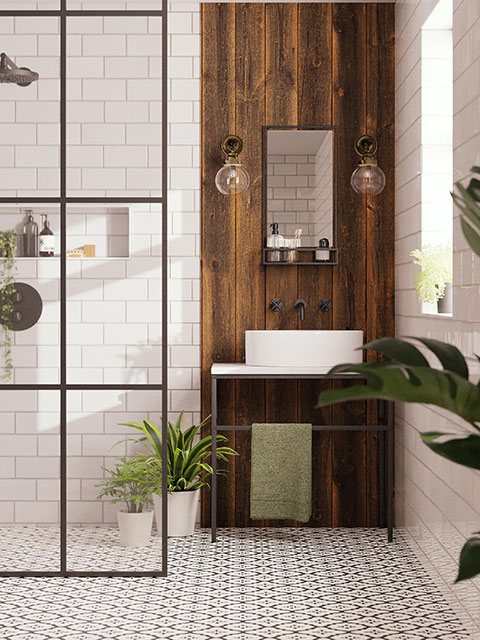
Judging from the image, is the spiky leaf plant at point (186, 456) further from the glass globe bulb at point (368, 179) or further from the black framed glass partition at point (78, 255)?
the glass globe bulb at point (368, 179)

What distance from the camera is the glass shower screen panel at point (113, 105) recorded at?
3.44 meters

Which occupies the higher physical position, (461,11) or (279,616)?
(461,11)

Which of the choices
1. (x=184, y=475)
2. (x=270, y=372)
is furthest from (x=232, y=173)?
(x=184, y=475)

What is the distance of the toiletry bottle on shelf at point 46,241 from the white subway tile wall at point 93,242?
4 cm

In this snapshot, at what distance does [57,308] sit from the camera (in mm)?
3484

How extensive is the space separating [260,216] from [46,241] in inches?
58.6

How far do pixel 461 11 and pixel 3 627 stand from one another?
2956 mm

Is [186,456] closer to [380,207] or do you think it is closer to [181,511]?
[181,511]

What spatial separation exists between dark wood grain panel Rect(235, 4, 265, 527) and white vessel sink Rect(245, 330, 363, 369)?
388 millimetres

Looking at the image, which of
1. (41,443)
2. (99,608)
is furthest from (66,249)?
(99,608)

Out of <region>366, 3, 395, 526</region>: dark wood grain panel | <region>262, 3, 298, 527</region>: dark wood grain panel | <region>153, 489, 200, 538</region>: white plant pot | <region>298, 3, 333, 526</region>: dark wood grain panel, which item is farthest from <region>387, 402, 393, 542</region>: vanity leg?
<region>153, 489, 200, 538</region>: white plant pot

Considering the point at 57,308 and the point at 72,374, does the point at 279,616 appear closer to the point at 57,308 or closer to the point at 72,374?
the point at 72,374

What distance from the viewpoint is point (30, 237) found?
345 centimetres

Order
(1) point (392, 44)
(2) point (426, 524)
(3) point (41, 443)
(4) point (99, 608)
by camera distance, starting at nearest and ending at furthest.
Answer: (4) point (99, 608), (3) point (41, 443), (2) point (426, 524), (1) point (392, 44)
